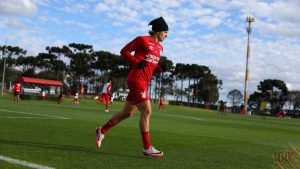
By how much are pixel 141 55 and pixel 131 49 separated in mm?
183

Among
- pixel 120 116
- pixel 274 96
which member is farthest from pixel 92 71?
pixel 120 116

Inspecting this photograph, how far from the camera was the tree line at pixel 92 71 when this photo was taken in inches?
4067

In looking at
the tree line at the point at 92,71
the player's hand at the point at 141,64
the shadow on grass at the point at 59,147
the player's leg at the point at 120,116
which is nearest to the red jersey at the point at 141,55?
the player's hand at the point at 141,64

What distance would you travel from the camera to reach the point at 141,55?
6660 millimetres

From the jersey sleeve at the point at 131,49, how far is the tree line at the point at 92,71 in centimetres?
8695

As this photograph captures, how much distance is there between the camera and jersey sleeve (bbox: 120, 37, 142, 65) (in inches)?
258

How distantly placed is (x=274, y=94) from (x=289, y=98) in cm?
472

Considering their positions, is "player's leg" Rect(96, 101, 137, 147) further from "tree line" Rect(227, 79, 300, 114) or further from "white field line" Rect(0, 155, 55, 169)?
"tree line" Rect(227, 79, 300, 114)

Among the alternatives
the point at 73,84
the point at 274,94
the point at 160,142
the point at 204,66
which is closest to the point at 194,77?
the point at 204,66

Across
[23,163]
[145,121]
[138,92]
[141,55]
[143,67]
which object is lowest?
[23,163]

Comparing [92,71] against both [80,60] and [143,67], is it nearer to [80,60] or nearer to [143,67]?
[80,60]

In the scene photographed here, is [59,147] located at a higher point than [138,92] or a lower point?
lower

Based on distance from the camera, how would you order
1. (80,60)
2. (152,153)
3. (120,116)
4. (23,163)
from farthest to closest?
(80,60) < (120,116) < (152,153) < (23,163)

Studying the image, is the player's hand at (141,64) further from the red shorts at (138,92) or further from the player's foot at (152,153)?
the player's foot at (152,153)
